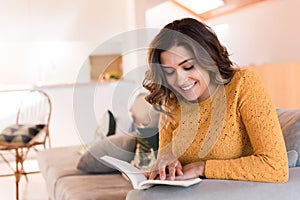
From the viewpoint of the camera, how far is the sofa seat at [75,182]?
2.06m

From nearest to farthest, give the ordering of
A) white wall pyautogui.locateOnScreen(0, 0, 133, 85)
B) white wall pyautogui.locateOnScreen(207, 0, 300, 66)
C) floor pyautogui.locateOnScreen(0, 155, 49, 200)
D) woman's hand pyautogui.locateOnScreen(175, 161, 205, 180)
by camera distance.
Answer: woman's hand pyautogui.locateOnScreen(175, 161, 205, 180) < white wall pyautogui.locateOnScreen(207, 0, 300, 66) < floor pyautogui.locateOnScreen(0, 155, 49, 200) < white wall pyautogui.locateOnScreen(0, 0, 133, 85)

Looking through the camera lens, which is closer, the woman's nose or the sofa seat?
the woman's nose

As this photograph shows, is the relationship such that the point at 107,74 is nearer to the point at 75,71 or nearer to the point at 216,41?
the point at 75,71

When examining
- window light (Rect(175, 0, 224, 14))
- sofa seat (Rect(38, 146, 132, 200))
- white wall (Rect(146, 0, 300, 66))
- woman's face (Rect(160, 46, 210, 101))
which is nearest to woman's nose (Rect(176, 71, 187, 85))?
woman's face (Rect(160, 46, 210, 101))

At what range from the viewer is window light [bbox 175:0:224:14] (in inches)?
196

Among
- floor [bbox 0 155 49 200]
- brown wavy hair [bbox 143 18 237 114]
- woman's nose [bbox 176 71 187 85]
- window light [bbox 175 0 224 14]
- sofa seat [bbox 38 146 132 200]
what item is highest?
window light [bbox 175 0 224 14]

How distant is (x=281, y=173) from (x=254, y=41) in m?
3.03

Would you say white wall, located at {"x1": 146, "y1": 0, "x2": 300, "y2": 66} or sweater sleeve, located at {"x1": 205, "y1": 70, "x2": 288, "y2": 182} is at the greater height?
white wall, located at {"x1": 146, "y1": 0, "x2": 300, "y2": 66}

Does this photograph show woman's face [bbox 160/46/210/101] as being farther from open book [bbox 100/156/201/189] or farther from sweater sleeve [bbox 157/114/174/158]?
open book [bbox 100/156/201/189]

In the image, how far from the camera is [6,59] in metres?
6.43

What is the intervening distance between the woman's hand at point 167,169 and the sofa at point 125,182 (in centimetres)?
9

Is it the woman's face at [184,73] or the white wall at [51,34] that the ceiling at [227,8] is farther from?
the woman's face at [184,73]

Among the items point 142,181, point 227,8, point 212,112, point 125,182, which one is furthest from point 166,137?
point 227,8

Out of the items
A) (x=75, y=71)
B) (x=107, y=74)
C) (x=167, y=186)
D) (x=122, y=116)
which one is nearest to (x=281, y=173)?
(x=167, y=186)
